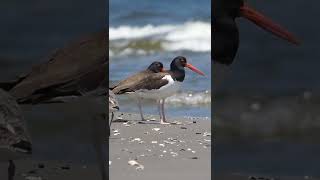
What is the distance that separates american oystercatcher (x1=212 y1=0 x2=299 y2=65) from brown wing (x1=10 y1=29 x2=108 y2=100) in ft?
1.73

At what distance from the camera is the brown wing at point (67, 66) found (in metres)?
2.42

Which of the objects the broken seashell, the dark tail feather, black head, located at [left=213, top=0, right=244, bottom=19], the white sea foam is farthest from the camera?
the white sea foam

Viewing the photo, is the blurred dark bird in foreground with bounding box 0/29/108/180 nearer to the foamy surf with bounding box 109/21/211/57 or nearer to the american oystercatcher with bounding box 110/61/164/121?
the american oystercatcher with bounding box 110/61/164/121

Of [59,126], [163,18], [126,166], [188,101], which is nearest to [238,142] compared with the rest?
[126,166]

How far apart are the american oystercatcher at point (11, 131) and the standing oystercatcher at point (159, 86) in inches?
47.7

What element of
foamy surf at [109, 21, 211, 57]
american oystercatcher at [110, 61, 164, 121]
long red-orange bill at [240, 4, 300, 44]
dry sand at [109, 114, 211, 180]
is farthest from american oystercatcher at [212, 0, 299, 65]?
foamy surf at [109, 21, 211, 57]

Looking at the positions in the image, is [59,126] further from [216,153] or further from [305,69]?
[305,69]

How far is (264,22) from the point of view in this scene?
280 cm

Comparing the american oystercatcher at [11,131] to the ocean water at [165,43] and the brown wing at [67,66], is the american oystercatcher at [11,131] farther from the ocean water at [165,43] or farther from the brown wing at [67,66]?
the ocean water at [165,43]

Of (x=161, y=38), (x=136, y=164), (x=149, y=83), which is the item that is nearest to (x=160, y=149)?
(x=136, y=164)

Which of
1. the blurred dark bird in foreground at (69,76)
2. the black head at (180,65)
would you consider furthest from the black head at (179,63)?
the blurred dark bird in foreground at (69,76)

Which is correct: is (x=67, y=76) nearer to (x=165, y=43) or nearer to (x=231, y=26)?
(x=231, y=26)

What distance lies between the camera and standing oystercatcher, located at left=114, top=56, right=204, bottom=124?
3.69 metres

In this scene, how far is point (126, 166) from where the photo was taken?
2.92 m
